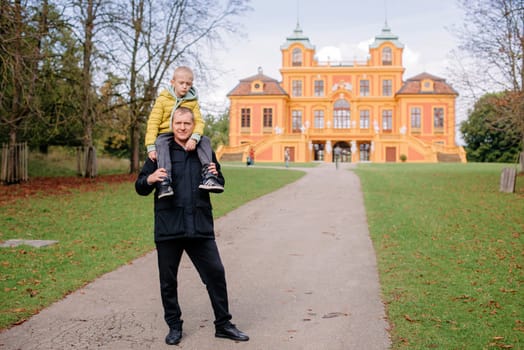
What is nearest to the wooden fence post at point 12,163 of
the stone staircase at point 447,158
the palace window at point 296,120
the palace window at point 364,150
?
the stone staircase at point 447,158

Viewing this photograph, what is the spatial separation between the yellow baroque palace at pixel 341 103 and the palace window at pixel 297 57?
0.11 m

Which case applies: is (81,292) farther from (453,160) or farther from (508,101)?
(453,160)

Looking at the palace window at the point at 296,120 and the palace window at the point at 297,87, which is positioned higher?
the palace window at the point at 297,87

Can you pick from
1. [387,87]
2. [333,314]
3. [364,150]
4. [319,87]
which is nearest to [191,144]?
[333,314]

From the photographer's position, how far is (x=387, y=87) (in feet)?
200

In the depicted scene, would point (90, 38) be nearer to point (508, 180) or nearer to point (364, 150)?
point (508, 180)

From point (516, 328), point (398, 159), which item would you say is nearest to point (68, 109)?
point (516, 328)

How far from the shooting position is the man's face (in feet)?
15.2

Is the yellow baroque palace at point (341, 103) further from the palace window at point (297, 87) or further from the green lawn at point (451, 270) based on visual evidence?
the green lawn at point (451, 270)

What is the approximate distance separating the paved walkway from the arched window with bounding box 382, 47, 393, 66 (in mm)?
54501

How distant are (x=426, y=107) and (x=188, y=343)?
5774cm

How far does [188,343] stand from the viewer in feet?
14.9

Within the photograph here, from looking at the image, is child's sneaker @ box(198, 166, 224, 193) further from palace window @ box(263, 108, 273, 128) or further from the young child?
palace window @ box(263, 108, 273, 128)

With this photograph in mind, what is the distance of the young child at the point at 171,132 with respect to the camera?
178 inches
